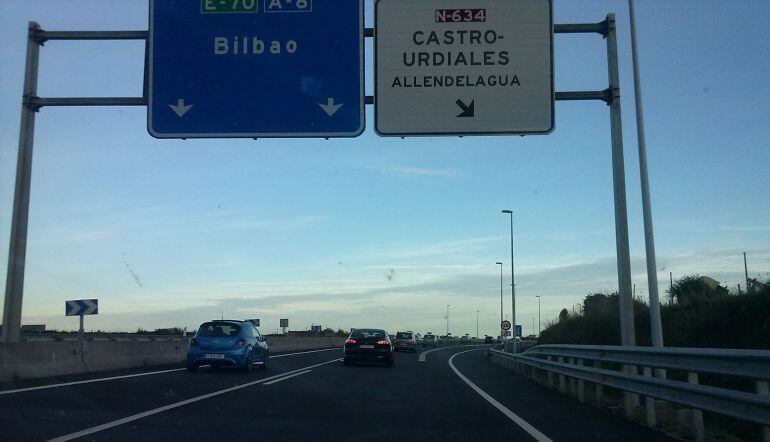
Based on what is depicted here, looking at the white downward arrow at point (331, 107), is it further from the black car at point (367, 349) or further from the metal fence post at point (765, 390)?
the black car at point (367, 349)

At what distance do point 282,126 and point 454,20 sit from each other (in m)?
3.34

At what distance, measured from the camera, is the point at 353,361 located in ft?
103

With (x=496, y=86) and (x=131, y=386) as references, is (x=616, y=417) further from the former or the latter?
(x=131, y=386)

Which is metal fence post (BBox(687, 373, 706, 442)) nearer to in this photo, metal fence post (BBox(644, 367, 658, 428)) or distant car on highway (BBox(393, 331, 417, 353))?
metal fence post (BBox(644, 367, 658, 428))

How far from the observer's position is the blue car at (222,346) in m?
22.6

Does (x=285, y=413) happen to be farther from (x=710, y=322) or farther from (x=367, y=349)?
(x=367, y=349)

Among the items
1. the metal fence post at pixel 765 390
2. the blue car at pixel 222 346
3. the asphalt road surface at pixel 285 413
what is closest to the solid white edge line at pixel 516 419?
the asphalt road surface at pixel 285 413

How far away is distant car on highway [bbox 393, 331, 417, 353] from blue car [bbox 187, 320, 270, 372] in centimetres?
3699

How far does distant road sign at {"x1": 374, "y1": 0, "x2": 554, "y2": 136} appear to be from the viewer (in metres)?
13.1

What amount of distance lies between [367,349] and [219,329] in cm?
875

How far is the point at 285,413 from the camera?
1218 cm

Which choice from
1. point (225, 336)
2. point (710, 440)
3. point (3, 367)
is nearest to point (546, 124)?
point (710, 440)

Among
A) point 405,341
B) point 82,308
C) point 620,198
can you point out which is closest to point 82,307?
point 82,308

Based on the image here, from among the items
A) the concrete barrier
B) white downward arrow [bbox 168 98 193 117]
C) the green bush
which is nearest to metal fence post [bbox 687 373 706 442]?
white downward arrow [bbox 168 98 193 117]
